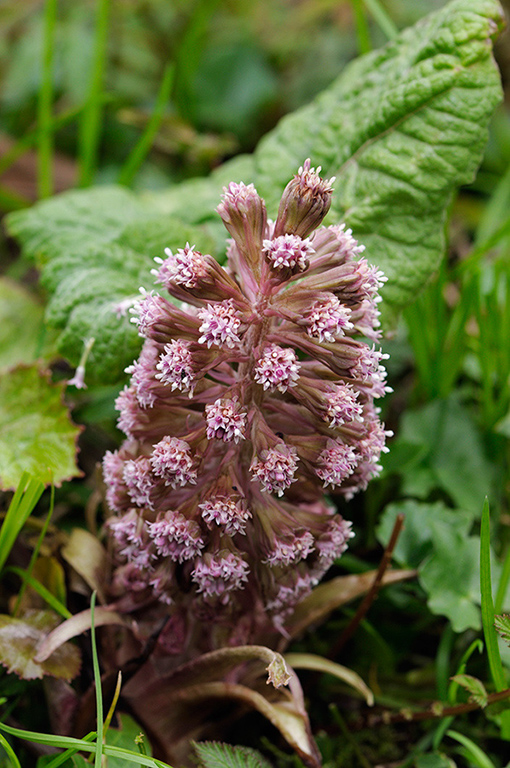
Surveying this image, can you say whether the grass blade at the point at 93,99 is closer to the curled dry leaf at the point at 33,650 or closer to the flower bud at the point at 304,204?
the flower bud at the point at 304,204

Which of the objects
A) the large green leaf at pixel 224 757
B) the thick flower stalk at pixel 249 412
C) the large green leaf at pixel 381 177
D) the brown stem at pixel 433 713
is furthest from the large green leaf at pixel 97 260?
the brown stem at pixel 433 713

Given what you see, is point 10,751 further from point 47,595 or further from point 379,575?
point 379,575

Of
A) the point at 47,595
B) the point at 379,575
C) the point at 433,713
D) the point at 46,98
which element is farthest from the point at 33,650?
the point at 46,98

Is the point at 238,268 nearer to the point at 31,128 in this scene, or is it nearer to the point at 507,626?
the point at 507,626

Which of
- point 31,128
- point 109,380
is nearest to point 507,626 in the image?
point 109,380

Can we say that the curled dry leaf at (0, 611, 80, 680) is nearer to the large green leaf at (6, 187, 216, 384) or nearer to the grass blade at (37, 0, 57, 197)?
the large green leaf at (6, 187, 216, 384)
